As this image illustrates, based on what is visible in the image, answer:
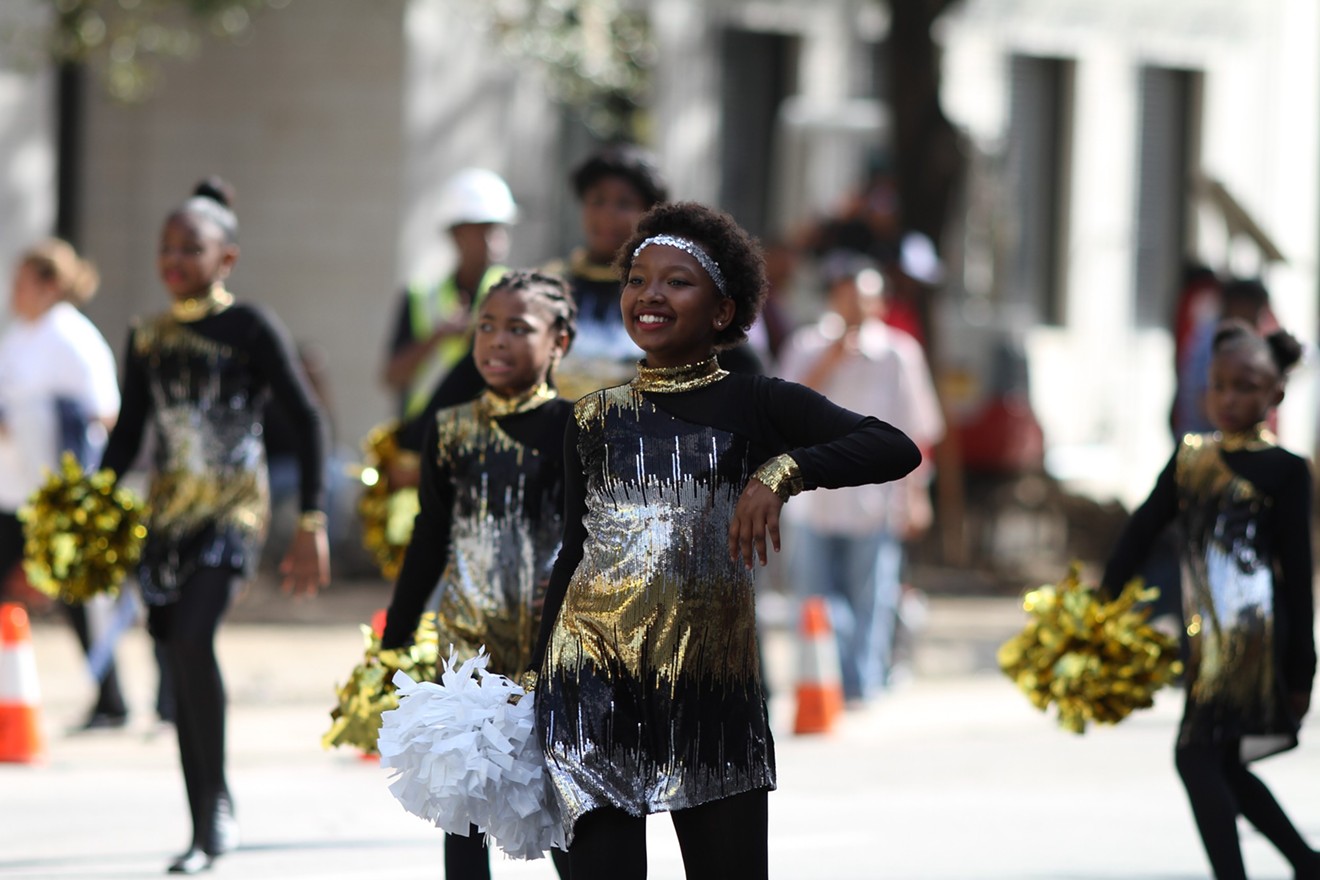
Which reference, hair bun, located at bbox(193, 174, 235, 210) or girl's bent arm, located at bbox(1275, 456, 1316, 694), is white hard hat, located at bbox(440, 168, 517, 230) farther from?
girl's bent arm, located at bbox(1275, 456, 1316, 694)

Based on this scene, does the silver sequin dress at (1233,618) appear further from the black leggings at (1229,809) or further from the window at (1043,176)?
the window at (1043,176)

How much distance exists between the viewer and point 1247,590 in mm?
6305

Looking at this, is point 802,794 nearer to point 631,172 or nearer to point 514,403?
point 631,172

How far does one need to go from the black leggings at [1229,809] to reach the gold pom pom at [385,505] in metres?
2.43

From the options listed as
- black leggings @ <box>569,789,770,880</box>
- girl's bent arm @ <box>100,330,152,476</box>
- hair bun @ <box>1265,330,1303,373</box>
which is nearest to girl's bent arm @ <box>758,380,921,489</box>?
black leggings @ <box>569,789,770,880</box>

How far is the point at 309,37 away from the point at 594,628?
→ 511 inches

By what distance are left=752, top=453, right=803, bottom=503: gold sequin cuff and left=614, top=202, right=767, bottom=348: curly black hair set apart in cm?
43

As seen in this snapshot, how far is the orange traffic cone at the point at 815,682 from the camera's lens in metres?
10.2

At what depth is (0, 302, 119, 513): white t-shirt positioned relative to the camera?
998cm

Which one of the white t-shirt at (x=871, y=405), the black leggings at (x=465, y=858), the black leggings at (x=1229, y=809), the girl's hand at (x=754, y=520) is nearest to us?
the girl's hand at (x=754, y=520)

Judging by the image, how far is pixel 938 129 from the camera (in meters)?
17.0

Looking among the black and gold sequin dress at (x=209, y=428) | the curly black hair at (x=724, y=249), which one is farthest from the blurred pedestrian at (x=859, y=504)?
the curly black hair at (x=724, y=249)

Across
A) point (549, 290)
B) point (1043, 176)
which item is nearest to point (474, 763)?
point (549, 290)

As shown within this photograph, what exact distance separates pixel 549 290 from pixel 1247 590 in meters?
2.18
